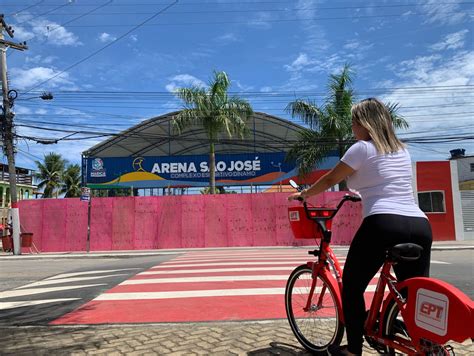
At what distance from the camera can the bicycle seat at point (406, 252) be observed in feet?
8.27

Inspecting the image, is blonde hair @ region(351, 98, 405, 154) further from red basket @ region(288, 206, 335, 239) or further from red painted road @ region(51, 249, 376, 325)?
red painted road @ region(51, 249, 376, 325)

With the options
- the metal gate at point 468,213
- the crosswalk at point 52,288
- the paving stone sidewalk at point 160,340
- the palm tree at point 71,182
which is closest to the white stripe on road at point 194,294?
the crosswalk at point 52,288

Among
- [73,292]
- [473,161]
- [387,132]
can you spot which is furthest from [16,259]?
[473,161]

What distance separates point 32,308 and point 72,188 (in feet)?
178

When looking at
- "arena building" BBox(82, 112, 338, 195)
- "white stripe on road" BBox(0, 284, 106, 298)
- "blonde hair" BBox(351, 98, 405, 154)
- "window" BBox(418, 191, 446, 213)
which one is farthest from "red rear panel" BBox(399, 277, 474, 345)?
"arena building" BBox(82, 112, 338, 195)

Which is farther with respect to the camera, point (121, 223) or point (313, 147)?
point (313, 147)

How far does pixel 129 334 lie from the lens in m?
4.43

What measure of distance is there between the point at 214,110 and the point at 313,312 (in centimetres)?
1854

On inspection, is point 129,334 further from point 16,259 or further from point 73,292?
point 16,259

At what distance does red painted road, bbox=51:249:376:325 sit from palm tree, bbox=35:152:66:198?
53.7 meters

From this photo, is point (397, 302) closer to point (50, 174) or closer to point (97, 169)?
point (97, 169)

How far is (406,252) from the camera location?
253 cm

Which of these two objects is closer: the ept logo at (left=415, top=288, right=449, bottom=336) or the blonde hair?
the ept logo at (left=415, top=288, right=449, bottom=336)

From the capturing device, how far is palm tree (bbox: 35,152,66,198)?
5728 cm
